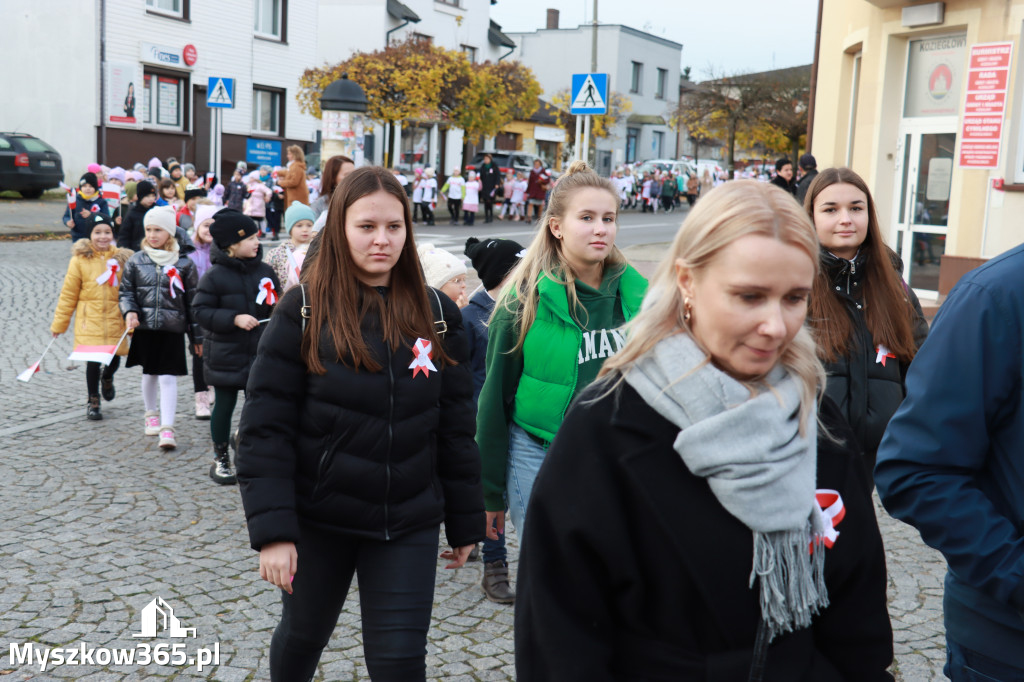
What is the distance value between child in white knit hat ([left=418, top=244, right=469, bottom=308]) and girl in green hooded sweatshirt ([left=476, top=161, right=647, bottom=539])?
162 centimetres

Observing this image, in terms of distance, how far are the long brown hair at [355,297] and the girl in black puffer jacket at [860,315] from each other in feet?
4.70

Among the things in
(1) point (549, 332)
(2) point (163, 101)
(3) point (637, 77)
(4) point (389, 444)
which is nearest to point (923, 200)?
(1) point (549, 332)

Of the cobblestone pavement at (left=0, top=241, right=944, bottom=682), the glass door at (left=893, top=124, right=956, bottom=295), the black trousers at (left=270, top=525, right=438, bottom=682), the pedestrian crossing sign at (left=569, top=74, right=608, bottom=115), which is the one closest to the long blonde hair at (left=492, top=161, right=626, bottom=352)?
the black trousers at (left=270, top=525, right=438, bottom=682)

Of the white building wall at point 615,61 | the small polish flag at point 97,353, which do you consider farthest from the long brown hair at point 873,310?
the white building wall at point 615,61

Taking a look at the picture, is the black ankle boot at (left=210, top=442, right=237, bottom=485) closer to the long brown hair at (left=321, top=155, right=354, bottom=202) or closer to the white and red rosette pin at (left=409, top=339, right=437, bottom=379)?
the long brown hair at (left=321, top=155, right=354, bottom=202)

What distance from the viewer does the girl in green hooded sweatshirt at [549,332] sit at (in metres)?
3.70

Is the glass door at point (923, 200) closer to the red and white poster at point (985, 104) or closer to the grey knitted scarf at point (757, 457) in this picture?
the red and white poster at point (985, 104)

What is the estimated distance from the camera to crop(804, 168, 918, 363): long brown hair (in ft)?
12.0

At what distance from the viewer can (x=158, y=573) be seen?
16.0ft

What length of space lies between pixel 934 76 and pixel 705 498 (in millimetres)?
12187

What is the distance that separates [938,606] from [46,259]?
16.3m

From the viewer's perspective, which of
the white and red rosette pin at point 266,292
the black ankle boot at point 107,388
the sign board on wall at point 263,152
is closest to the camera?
the white and red rosette pin at point 266,292

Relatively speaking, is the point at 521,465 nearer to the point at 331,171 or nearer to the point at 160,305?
the point at 331,171

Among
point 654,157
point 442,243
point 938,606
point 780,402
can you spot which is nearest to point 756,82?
point 654,157
